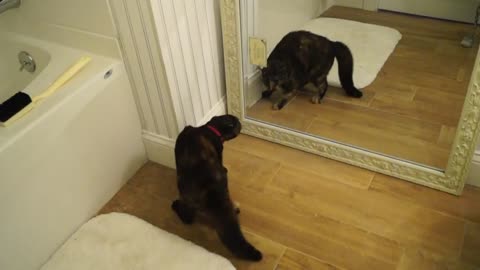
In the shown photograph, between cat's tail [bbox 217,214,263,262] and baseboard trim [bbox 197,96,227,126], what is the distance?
23.2 inches

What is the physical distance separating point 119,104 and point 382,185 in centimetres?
107

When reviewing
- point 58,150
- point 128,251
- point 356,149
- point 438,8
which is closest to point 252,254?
point 128,251

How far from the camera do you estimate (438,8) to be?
145 centimetres

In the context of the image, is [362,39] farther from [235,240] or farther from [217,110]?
[235,240]

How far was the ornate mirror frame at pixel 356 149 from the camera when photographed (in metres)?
1.38

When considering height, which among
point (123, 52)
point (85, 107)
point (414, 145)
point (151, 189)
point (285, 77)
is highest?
point (123, 52)

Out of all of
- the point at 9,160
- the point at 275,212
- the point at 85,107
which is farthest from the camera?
the point at 275,212

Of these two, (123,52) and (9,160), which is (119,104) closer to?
(123,52)

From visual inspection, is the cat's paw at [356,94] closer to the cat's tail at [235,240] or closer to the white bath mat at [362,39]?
the white bath mat at [362,39]

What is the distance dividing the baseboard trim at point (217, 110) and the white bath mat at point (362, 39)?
491mm

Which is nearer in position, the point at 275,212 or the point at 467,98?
the point at 467,98

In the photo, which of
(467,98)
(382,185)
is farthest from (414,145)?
(467,98)

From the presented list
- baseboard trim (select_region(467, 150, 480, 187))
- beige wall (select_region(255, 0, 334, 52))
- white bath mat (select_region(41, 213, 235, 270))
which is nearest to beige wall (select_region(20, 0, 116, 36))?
beige wall (select_region(255, 0, 334, 52))

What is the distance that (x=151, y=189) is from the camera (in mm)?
1704
